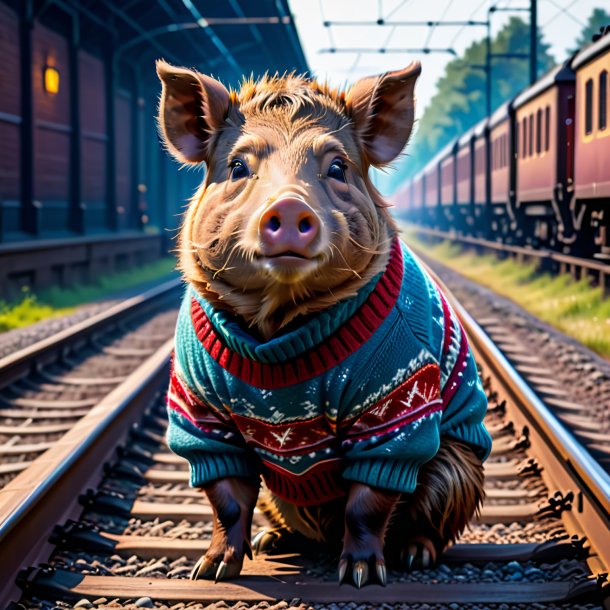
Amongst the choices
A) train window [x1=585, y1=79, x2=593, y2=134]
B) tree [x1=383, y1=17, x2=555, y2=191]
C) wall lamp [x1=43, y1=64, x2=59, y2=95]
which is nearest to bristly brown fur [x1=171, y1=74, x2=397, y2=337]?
train window [x1=585, y1=79, x2=593, y2=134]

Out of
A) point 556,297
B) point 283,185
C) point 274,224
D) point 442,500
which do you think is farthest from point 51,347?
point 556,297

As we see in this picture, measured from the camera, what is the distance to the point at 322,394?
2.68 m

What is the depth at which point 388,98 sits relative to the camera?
2.86m

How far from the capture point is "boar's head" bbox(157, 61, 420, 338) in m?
2.45

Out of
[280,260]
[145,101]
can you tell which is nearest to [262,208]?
[280,260]

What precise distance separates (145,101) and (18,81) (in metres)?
11.1

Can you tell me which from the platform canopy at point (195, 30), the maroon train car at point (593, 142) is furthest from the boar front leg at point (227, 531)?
the platform canopy at point (195, 30)

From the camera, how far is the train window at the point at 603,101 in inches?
403

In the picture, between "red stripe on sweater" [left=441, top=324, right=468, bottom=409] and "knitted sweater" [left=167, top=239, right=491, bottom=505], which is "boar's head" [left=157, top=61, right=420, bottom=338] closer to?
"knitted sweater" [left=167, top=239, right=491, bottom=505]

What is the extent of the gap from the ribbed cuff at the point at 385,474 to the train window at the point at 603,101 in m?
8.28

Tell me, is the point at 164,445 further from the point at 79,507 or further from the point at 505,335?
the point at 505,335

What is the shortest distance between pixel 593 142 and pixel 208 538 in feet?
27.8

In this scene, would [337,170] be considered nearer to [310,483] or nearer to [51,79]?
[310,483]

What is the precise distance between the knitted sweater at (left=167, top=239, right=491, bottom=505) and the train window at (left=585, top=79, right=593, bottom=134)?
8854mm
